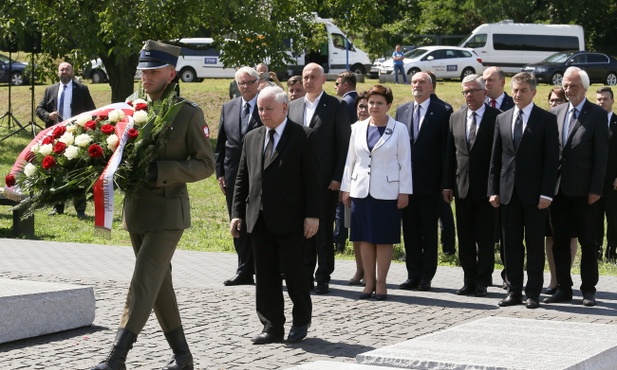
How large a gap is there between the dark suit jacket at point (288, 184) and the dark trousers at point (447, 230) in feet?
18.4

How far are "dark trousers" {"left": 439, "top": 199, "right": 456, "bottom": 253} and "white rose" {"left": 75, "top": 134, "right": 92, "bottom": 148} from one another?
760cm

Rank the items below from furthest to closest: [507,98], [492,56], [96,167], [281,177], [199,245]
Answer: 1. [492,56]
2. [199,245]
3. [507,98]
4. [281,177]
5. [96,167]

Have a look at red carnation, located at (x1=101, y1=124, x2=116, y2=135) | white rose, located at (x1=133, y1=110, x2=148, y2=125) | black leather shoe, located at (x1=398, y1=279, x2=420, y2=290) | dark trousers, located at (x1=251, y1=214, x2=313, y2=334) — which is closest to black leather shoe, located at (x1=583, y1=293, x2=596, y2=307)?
black leather shoe, located at (x1=398, y1=279, x2=420, y2=290)

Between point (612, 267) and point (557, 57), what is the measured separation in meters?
32.9

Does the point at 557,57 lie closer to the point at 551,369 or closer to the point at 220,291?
the point at 220,291

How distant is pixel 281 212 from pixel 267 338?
95 cm

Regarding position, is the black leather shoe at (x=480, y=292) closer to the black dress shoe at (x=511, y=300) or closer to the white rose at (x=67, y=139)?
the black dress shoe at (x=511, y=300)

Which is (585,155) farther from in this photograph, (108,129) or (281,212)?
(108,129)

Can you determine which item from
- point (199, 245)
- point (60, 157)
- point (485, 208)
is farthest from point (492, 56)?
point (60, 157)

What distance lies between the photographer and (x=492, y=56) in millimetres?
51781

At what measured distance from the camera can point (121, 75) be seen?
28406mm

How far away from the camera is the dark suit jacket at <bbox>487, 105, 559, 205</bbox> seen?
34.4 feet

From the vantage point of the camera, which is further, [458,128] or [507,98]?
[507,98]

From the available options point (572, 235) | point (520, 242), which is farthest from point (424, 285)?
point (572, 235)
